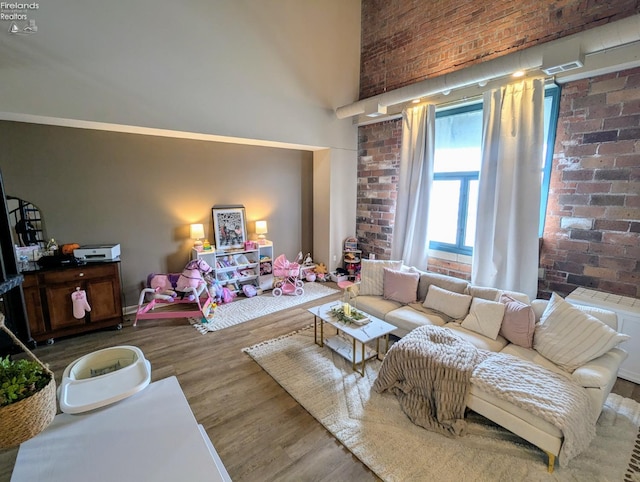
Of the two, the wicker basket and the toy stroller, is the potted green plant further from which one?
the toy stroller

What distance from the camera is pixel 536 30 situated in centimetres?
347

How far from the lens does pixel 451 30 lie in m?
4.18

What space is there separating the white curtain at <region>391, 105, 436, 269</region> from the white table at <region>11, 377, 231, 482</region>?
13.1 feet

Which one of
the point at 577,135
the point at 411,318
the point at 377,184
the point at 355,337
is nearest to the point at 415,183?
the point at 377,184

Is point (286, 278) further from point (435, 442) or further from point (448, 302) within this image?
point (435, 442)

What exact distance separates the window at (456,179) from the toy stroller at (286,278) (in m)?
2.21

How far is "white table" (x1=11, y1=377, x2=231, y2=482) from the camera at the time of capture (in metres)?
1.01

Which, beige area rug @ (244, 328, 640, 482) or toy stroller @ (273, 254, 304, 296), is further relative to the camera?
toy stroller @ (273, 254, 304, 296)

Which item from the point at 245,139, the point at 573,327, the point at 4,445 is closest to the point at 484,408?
the point at 573,327

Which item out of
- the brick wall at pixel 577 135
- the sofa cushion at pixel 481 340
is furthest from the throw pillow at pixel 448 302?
the brick wall at pixel 577 135

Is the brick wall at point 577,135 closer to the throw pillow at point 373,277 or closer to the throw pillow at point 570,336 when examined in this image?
the throw pillow at point 570,336

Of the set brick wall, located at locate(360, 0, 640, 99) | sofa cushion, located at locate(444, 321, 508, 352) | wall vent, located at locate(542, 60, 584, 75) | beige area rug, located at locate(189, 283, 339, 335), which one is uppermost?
brick wall, located at locate(360, 0, 640, 99)

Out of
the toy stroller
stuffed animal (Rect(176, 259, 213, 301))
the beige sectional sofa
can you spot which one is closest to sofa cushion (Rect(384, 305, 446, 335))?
the beige sectional sofa

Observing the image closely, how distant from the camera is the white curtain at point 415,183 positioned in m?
4.44
